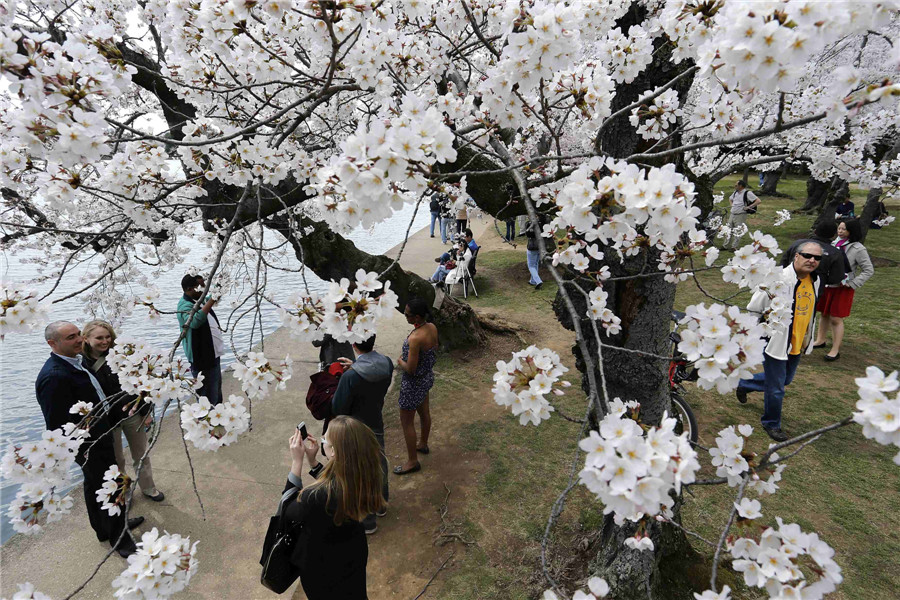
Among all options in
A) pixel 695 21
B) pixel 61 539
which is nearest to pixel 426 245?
pixel 61 539

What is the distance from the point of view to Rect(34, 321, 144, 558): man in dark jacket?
267cm

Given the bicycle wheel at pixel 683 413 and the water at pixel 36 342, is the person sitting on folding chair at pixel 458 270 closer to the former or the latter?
the water at pixel 36 342

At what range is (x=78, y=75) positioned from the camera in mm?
1480

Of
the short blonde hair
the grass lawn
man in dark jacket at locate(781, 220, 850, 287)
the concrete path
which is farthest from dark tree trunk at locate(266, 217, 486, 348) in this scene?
man in dark jacket at locate(781, 220, 850, 287)

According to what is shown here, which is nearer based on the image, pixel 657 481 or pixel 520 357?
pixel 657 481

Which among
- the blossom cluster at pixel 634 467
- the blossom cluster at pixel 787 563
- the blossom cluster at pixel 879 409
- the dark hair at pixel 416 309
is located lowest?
the blossom cluster at pixel 787 563

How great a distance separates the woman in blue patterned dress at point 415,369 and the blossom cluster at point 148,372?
170cm

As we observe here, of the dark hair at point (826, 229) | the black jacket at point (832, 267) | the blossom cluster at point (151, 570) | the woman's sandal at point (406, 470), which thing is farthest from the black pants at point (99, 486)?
the black jacket at point (832, 267)

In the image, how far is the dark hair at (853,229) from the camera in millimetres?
4974

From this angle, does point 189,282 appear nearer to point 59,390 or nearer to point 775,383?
point 59,390

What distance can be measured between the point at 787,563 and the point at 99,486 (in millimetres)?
3829

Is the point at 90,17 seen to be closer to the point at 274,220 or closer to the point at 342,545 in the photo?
the point at 274,220

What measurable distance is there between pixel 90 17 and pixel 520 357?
5603mm

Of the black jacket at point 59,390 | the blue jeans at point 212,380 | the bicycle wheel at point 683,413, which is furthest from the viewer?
the blue jeans at point 212,380
